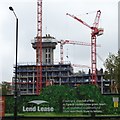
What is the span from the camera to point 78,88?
3192 centimetres

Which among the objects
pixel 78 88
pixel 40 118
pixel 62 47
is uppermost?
pixel 62 47

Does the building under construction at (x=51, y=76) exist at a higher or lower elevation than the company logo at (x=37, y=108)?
higher

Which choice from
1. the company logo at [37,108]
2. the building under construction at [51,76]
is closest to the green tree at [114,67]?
the company logo at [37,108]

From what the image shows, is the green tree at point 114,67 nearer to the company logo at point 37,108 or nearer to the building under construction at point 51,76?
the company logo at point 37,108

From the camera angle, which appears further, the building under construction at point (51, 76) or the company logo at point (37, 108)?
the building under construction at point (51, 76)

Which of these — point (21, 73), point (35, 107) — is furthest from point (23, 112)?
point (21, 73)

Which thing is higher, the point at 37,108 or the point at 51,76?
the point at 51,76

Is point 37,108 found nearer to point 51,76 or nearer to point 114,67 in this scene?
point 114,67

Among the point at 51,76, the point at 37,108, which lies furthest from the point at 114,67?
the point at 51,76

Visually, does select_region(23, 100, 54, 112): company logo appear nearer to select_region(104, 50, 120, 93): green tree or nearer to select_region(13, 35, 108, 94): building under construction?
select_region(104, 50, 120, 93): green tree

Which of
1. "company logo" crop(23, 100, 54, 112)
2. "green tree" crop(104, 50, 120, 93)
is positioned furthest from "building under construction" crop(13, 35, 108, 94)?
"company logo" crop(23, 100, 54, 112)

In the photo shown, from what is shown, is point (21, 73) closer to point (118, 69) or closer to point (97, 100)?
point (118, 69)

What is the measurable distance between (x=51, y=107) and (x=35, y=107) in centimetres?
151

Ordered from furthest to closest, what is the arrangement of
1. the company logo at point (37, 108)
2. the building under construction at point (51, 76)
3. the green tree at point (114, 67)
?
the building under construction at point (51, 76) → the green tree at point (114, 67) → the company logo at point (37, 108)
